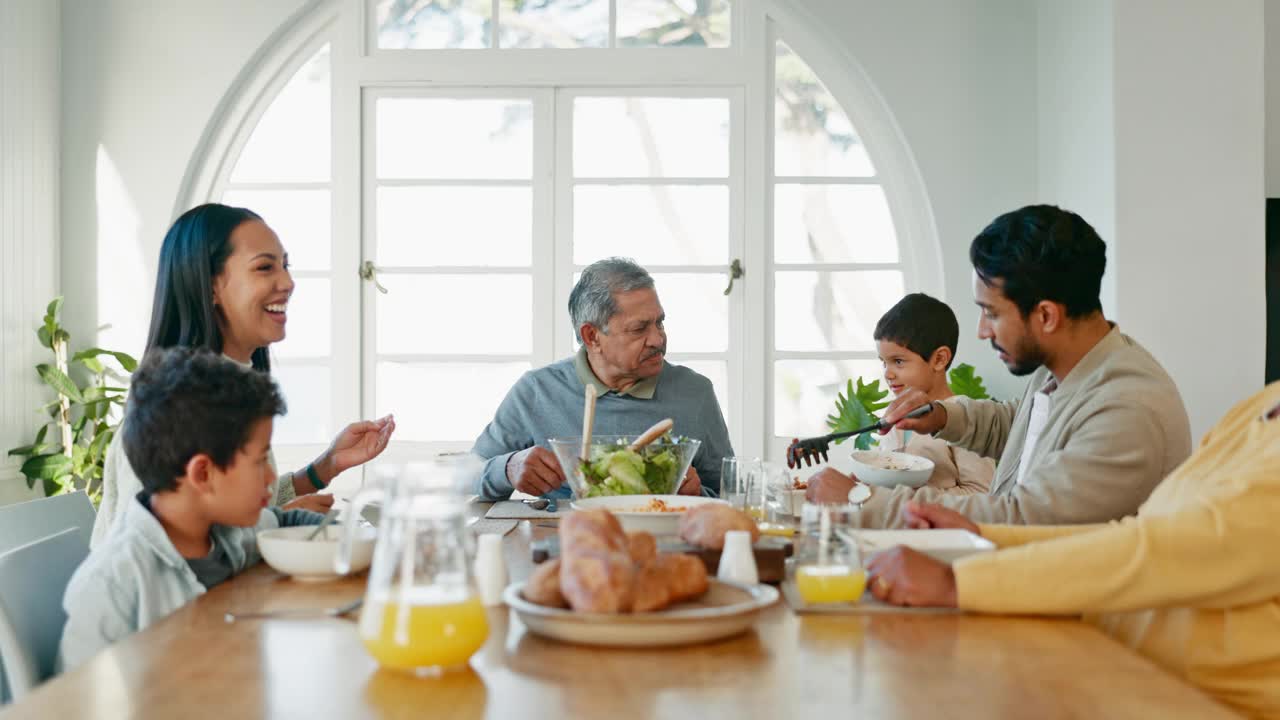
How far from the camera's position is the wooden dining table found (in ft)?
3.38

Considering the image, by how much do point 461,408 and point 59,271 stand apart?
1.71 m

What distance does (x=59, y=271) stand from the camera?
195 inches

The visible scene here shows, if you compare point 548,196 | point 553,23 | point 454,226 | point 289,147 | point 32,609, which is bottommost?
point 32,609

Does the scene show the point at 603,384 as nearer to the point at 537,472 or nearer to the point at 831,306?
the point at 537,472

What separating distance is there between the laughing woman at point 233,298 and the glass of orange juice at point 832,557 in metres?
1.16

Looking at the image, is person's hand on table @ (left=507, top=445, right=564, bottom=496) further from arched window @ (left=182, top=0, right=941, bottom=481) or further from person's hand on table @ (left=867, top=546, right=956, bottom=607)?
arched window @ (left=182, top=0, right=941, bottom=481)

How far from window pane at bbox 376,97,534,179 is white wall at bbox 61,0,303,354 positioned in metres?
0.62

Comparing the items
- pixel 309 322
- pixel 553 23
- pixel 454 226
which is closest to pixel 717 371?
pixel 454 226

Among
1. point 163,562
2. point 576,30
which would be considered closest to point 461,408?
point 576,30

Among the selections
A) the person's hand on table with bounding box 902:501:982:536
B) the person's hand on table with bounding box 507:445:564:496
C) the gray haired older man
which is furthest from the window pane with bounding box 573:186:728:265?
the person's hand on table with bounding box 902:501:982:536

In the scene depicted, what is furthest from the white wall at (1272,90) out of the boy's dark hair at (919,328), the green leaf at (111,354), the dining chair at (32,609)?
the green leaf at (111,354)

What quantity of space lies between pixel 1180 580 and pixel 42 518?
1950 mm

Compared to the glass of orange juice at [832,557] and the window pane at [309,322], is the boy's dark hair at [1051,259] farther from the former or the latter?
the window pane at [309,322]

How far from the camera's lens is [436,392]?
5.09m
